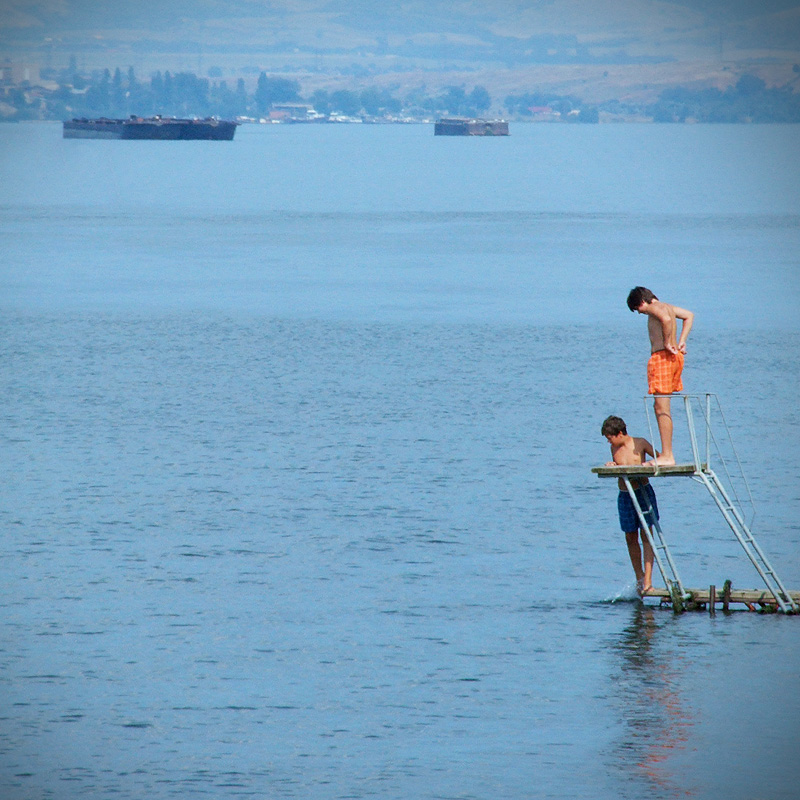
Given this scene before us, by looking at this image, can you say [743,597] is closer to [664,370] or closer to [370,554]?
[664,370]

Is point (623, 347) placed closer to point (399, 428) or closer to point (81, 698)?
point (399, 428)

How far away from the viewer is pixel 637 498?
56.4ft

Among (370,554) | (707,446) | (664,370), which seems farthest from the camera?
(370,554)

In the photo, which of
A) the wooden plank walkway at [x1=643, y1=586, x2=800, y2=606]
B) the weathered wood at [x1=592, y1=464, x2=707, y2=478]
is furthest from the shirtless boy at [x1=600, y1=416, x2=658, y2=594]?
the wooden plank walkway at [x1=643, y1=586, x2=800, y2=606]

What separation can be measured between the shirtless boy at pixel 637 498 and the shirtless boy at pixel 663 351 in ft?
1.02

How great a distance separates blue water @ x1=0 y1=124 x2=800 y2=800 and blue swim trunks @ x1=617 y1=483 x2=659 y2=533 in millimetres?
985

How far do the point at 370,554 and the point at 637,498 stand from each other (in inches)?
168

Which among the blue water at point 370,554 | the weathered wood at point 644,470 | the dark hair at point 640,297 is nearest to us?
the blue water at point 370,554

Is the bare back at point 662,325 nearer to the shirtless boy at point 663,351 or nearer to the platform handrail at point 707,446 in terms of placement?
the shirtless boy at point 663,351

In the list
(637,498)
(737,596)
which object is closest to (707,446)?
(637,498)

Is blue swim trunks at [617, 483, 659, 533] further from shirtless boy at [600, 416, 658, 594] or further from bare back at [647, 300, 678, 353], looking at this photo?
bare back at [647, 300, 678, 353]

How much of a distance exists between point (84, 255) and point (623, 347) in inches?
1376

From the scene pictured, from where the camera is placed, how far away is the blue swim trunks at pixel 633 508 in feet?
56.5

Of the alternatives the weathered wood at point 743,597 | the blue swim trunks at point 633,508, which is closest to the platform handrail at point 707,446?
the blue swim trunks at point 633,508
